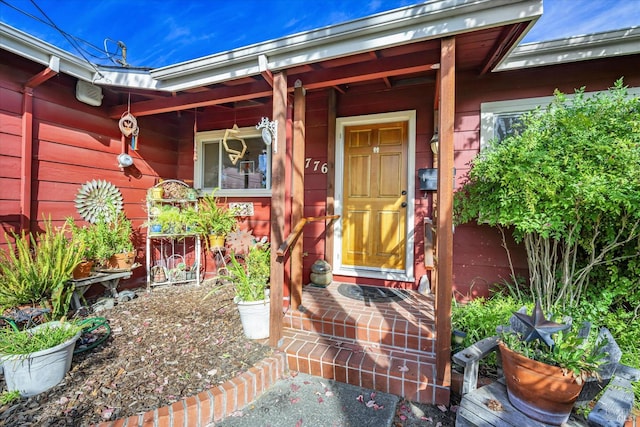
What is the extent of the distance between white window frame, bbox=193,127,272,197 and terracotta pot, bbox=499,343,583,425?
3204 mm

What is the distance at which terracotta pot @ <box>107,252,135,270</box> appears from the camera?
3.37 m

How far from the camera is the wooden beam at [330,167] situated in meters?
3.43

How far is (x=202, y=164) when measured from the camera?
4363 mm

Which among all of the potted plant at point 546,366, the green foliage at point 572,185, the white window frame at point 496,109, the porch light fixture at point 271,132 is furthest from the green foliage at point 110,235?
the white window frame at point 496,109

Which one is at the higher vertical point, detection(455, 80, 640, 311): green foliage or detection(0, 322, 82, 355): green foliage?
detection(455, 80, 640, 311): green foliage

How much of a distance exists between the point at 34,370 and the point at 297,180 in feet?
7.23

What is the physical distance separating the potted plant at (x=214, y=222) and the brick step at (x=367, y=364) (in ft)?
6.59

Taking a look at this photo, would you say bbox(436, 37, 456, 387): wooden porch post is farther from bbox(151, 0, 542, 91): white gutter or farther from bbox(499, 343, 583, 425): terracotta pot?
bbox(499, 343, 583, 425): terracotta pot

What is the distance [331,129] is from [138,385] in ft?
9.86

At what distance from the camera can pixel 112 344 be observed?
7.43 ft

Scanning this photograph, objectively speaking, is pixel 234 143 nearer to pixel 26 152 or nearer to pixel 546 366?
pixel 26 152

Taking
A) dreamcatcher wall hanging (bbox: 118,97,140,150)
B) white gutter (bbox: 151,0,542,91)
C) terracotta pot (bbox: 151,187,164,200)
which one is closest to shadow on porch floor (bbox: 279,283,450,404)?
white gutter (bbox: 151,0,542,91)

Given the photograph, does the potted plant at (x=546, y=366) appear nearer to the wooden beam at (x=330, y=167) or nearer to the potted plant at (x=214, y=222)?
the wooden beam at (x=330, y=167)

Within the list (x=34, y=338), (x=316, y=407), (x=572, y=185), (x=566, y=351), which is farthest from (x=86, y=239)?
(x=572, y=185)
